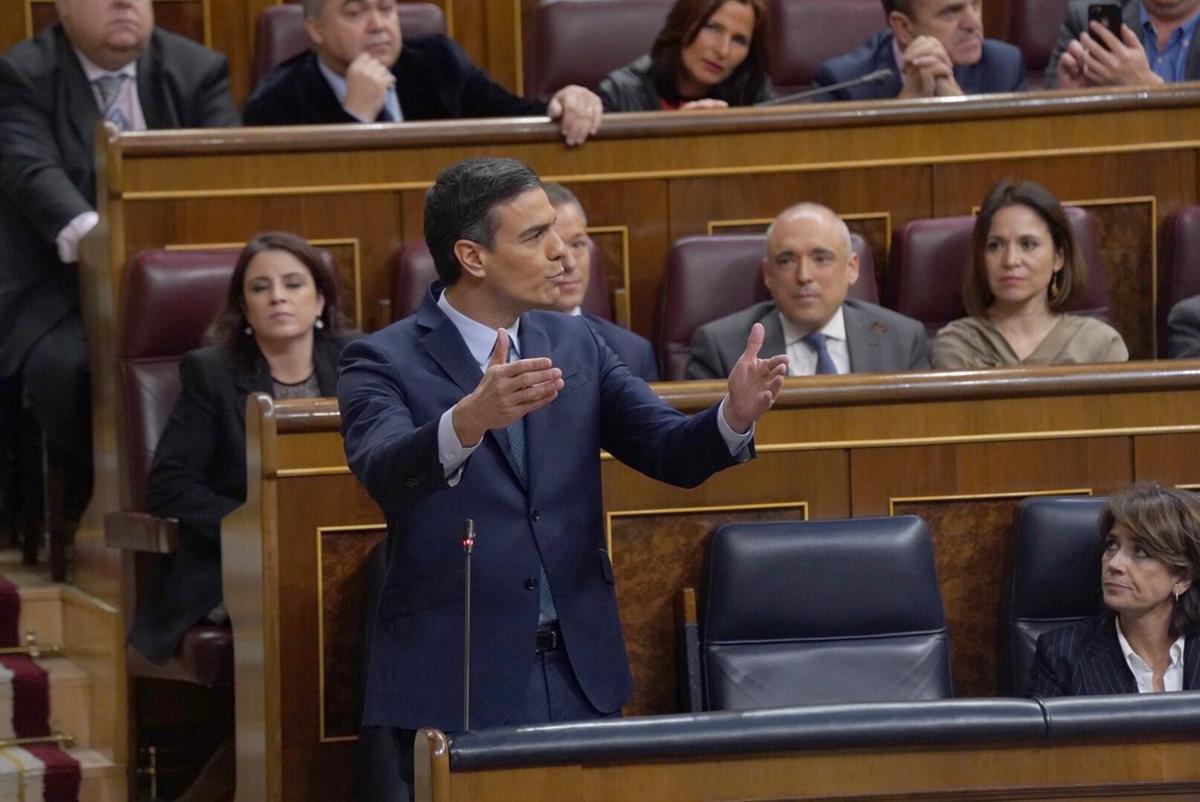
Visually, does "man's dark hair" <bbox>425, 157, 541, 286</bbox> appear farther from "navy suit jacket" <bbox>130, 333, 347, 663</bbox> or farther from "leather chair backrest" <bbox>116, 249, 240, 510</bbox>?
"leather chair backrest" <bbox>116, 249, 240, 510</bbox>

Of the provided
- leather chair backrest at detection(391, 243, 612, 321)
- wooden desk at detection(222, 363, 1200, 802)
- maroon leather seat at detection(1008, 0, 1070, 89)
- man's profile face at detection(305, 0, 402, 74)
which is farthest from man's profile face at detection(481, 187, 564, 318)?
maroon leather seat at detection(1008, 0, 1070, 89)

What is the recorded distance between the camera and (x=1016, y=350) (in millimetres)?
1908

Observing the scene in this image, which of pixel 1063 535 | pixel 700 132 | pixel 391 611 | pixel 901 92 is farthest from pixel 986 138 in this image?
pixel 391 611

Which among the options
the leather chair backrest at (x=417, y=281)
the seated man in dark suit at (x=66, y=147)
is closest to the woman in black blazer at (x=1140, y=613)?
the leather chair backrest at (x=417, y=281)

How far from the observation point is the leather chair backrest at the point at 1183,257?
2.06 meters

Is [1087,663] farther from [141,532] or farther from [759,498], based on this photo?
[141,532]

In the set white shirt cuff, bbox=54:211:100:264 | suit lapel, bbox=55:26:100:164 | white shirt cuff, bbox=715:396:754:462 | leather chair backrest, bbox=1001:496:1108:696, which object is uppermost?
suit lapel, bbox=55:26:100:164

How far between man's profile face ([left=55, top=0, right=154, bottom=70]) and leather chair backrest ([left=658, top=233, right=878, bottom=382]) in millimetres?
627

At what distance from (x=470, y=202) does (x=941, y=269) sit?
936mm

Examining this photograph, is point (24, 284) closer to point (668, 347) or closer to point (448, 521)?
point (668, 347)

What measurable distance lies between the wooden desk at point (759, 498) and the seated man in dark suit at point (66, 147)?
1.73ft

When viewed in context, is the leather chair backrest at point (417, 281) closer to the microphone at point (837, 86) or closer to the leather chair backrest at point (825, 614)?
the microphone at point (837, 86)

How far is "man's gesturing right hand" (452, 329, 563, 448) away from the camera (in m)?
1.04

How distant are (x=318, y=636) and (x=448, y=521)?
0.33m
